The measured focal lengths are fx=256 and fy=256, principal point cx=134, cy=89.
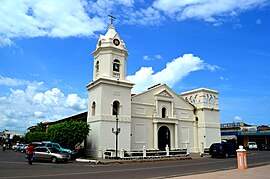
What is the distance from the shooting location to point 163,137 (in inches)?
1316

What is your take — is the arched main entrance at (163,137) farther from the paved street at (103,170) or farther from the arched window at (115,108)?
the paved street at (103,170)

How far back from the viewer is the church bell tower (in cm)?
2766

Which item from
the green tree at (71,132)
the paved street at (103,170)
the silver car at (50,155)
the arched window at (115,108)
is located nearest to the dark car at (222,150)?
the paved street at (103,170)

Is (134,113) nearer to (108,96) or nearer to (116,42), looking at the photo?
(108,96)

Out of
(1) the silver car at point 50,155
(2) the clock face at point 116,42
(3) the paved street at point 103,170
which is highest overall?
(2) the clock face at point 116,42

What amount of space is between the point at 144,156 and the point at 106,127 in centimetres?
515

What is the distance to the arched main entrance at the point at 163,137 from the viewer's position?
33062 mm

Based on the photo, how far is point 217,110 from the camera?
39312 mm

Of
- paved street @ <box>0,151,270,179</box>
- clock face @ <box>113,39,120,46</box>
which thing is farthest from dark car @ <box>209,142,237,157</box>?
clock face @ <box>113,39,120,46</box>

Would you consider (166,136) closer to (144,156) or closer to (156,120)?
(156,120)

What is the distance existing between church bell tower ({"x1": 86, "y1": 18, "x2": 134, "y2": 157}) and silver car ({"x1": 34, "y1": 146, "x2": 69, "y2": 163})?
206 inches

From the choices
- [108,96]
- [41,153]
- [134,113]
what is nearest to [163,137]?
[134,113]

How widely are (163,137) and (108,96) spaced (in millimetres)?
9957

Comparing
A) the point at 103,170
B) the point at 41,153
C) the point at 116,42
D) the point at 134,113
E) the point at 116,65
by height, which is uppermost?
the point at 116,42
